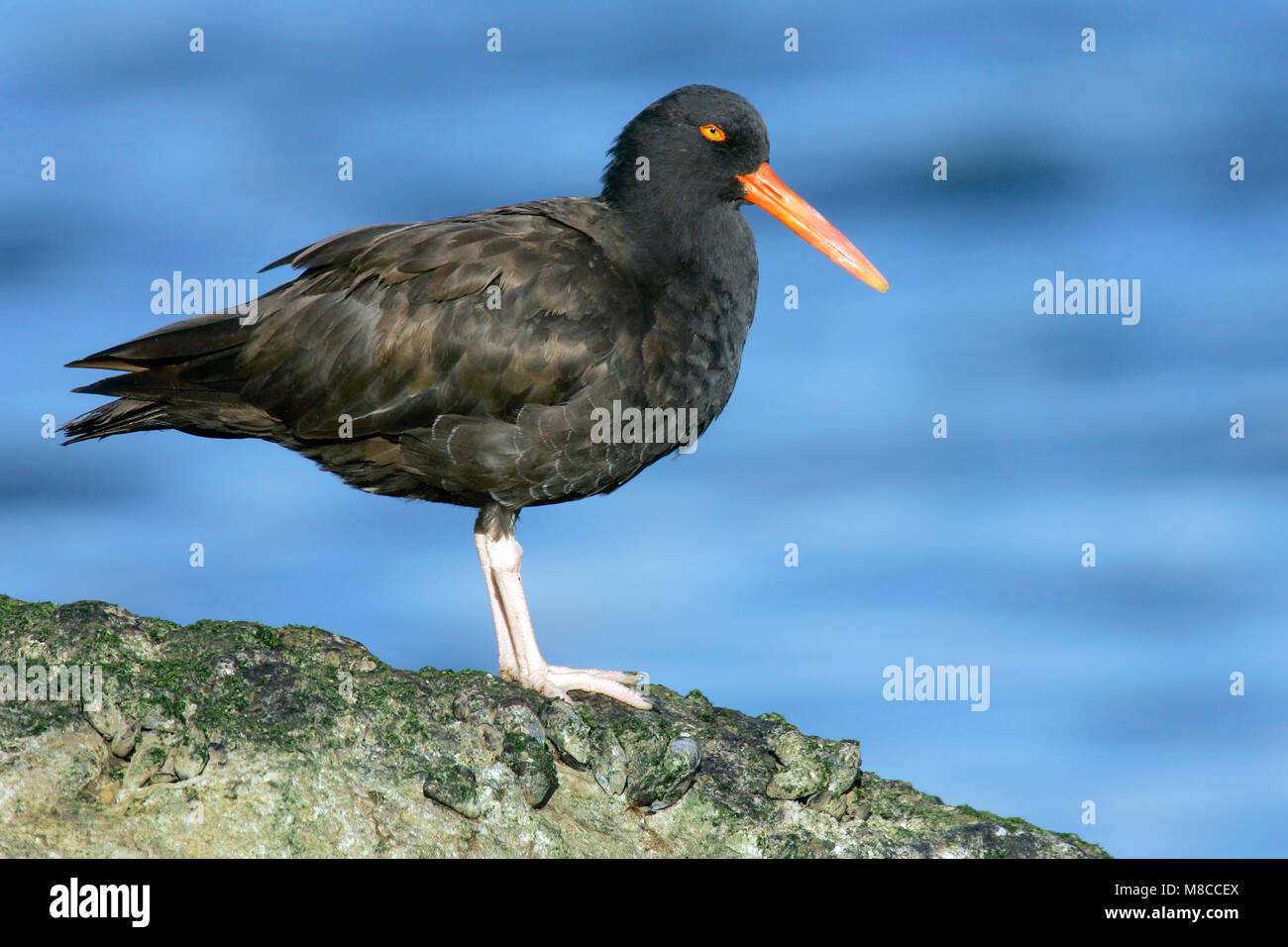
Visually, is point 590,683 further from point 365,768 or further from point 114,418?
point 114,418

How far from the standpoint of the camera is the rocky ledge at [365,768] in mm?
4488

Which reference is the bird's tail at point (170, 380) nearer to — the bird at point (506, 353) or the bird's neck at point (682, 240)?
the bird at point (506, 353)

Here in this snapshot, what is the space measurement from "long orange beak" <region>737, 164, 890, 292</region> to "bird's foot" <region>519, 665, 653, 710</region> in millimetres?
2745

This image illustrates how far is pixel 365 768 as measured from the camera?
4.86m

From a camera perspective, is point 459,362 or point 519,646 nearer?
point 459,362

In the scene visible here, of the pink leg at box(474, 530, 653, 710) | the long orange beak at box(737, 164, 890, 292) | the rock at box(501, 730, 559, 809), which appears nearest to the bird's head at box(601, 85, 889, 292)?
the long orange beak at box(737, 164, 890, 292)

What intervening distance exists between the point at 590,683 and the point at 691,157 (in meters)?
3.00

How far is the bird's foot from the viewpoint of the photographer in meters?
6.23

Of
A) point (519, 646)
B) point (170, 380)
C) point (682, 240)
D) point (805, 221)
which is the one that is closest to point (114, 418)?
point (170, 380)

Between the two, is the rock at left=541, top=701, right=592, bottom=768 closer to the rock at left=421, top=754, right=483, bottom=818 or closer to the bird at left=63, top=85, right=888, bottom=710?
the rock at left=421, top=754, right=483, bottom=818

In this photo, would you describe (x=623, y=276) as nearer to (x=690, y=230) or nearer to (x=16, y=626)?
(x=690, y=230)

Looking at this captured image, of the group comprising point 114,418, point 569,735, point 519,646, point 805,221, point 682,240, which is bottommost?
point 569,735

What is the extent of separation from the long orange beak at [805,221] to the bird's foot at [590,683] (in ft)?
9.00

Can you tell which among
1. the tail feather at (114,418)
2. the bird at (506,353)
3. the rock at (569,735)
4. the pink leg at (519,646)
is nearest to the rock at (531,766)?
the rock at (569,735)
